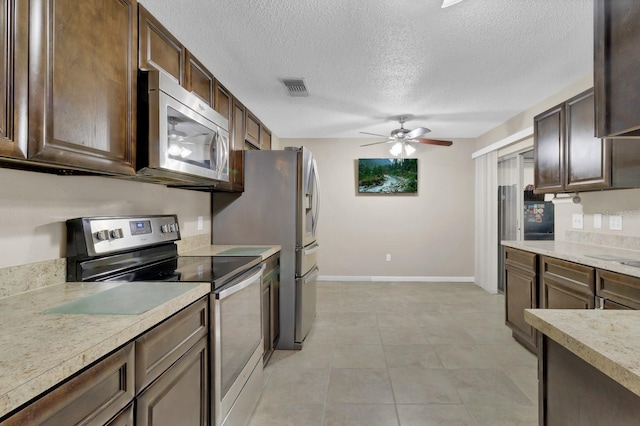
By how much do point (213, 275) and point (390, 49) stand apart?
195 centimetres

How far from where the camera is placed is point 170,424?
1.10 metres

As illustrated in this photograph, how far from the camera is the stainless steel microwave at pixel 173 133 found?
1534 mm

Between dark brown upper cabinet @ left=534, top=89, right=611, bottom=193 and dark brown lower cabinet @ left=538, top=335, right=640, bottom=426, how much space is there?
190 cm

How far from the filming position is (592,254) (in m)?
2.26

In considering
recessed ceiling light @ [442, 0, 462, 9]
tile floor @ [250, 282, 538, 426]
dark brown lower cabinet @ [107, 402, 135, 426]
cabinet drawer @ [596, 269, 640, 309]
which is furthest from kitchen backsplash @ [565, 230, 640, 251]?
dark brown lower cabinet @ [107, 402, 135, 426]

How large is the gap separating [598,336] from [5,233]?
6.39 feet

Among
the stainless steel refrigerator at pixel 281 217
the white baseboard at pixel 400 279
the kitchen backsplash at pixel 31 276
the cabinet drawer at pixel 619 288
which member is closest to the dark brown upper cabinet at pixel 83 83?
the kitchen backsplash at pixel 31 276

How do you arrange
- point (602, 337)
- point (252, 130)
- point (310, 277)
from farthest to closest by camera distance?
1. point (252, 130)
2. point (310, 277)
3. point (602, 337)

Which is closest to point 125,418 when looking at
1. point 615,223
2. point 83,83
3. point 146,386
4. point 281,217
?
point 146,386

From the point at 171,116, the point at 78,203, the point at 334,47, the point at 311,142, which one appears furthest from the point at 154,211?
the point at 311,142

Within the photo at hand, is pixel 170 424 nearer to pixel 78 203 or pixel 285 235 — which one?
pixel 78 203

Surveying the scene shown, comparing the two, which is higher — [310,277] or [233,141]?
[233,141]

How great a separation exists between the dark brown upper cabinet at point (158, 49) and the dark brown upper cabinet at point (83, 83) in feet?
0.21

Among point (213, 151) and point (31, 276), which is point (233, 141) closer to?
point (213, 151)
